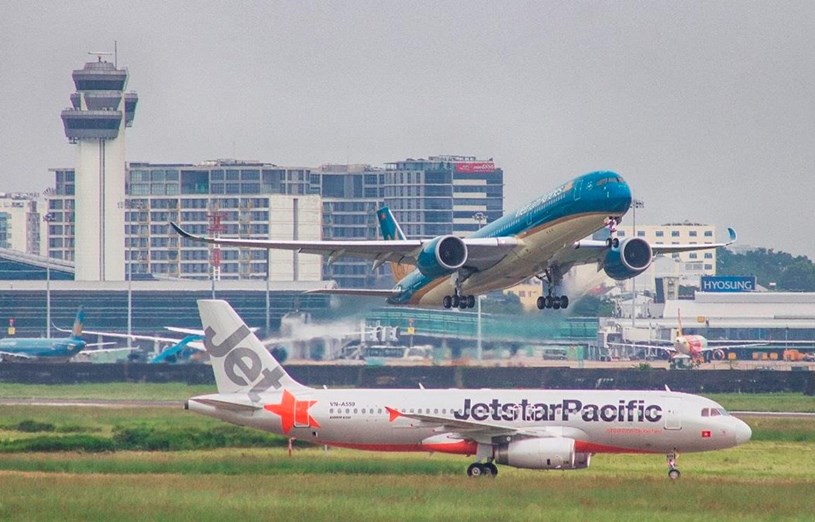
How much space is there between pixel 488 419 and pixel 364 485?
278 inches

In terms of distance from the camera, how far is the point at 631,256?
185 ft

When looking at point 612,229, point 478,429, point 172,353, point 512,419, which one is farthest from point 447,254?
point 172,353

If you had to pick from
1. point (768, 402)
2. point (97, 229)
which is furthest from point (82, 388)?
point (97, 229)

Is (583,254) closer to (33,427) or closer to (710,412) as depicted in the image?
(710,412)

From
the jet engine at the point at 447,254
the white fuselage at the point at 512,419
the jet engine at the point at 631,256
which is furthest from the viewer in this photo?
the jet engine at the point at 631,256

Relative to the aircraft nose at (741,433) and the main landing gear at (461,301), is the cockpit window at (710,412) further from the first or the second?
the main landing gear at (461,301)

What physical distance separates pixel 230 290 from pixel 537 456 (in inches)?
4956

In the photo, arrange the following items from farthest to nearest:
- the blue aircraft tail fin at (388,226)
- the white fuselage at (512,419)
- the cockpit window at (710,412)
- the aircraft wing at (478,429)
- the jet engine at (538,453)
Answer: the blue aircraft tail fin at (388,226)
the cockpit window at (710,412)
the white fuselage at (512,419)
the aircraft wing at (478,429)
the jet engine at (538,453)

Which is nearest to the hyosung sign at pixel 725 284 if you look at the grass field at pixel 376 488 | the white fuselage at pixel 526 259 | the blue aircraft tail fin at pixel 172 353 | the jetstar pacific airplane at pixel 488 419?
the blue aircraft tail fin at pixel 172 353

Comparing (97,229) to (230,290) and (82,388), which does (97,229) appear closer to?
(230,290)

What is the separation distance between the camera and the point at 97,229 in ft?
655

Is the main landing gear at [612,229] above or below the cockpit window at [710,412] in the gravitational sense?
above

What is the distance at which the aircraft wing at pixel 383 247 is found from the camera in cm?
5350

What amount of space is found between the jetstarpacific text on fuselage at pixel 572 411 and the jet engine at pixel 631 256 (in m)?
8.79
